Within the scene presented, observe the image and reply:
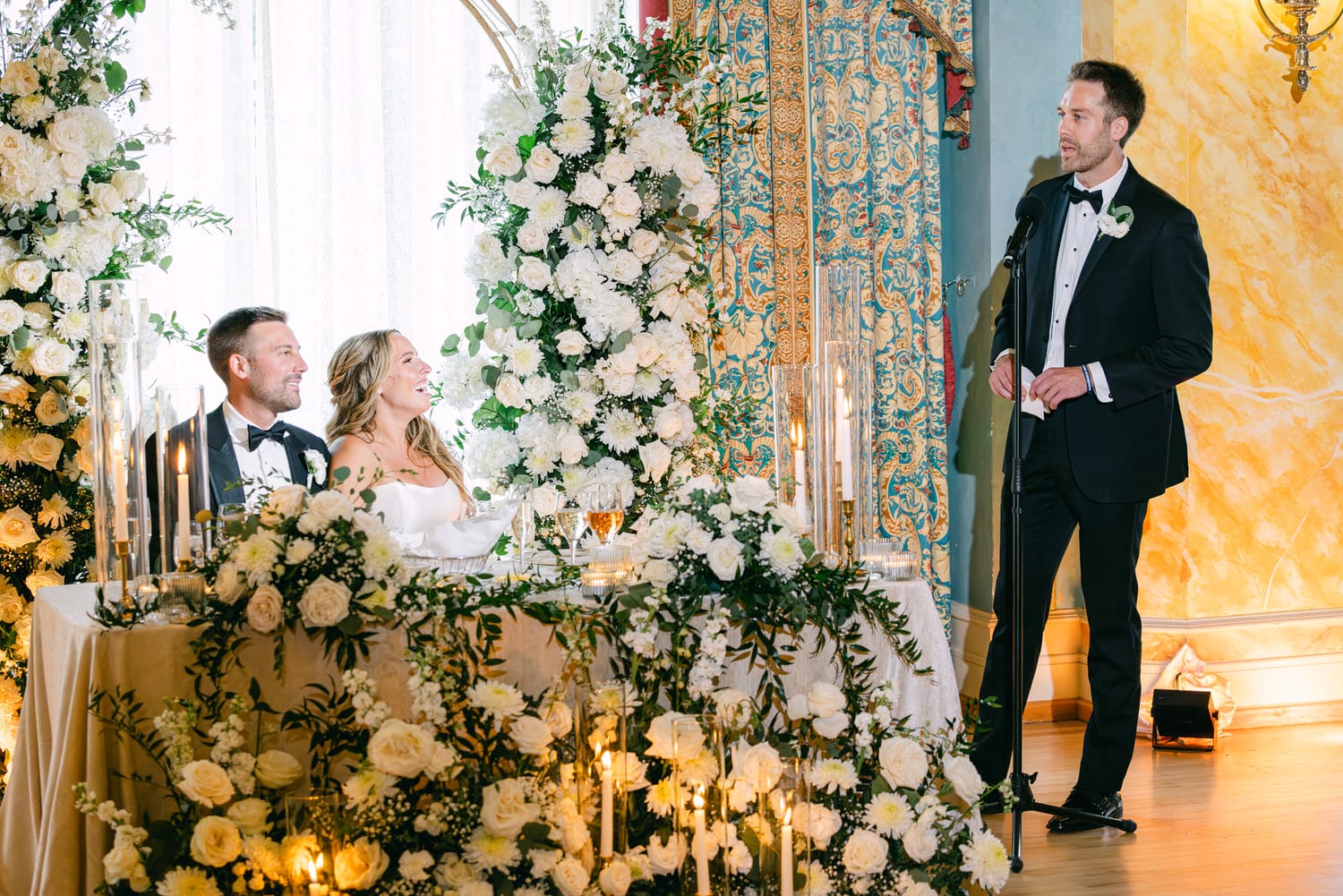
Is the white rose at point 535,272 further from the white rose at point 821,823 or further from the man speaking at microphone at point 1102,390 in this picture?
the white rose at point 821,823

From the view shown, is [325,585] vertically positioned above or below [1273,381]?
below

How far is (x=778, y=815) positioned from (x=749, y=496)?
0.67m

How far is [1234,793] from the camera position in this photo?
391cm

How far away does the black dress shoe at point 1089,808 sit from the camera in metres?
3.59

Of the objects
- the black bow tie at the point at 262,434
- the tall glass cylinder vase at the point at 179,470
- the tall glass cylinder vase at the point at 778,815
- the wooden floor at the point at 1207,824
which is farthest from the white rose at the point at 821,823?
the black bow tie at the point at 262,434

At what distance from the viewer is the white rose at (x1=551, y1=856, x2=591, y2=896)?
7.48 ft

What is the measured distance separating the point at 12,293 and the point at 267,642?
1.77 m

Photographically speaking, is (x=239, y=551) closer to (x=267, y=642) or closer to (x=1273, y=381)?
(x=267, y=642)

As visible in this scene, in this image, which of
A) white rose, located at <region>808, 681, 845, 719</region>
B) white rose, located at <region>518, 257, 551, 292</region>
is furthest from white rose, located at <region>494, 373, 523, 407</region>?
white rose, located at <region>808, 681, 845, 719</region>

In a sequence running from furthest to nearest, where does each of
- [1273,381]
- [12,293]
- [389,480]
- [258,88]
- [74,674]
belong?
1. [1273,381]
2. [258,88]
3. [389,480]
4. [12,293]
5. [74,674]

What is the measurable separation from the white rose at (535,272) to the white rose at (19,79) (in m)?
1.44

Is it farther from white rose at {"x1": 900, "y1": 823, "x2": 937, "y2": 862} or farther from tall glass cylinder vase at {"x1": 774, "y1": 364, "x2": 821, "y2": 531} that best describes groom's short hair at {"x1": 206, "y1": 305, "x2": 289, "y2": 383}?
white rose at {"x1": 900, "y1": 823, "x2": 937, "y2": 862}

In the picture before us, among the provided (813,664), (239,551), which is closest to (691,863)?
(813,664)

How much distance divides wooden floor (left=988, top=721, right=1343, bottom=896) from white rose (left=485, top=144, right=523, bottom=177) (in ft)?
7.94
